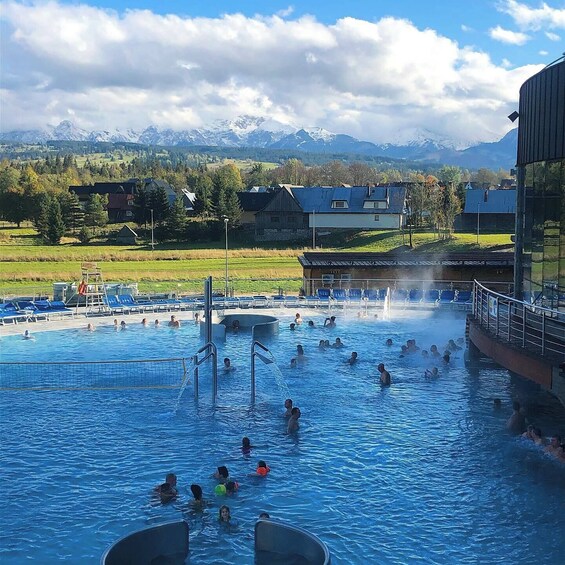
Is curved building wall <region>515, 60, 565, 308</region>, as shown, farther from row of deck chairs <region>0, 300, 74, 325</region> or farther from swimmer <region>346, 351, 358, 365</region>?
row of deck chairs <region>0, 300, 74, 325</region>

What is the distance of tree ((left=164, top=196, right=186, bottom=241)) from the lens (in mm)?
83550

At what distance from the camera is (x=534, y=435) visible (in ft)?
51.5

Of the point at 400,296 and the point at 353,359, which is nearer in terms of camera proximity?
the point at 353,359

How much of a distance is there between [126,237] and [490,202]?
44945 millimetres

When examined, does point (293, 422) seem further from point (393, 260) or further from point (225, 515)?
point (393, 260)

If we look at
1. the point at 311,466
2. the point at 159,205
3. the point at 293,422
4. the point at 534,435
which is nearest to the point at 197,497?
the point at 311,466

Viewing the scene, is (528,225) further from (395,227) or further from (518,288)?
(395,227)

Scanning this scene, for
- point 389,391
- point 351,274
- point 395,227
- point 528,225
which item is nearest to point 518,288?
point 528,225

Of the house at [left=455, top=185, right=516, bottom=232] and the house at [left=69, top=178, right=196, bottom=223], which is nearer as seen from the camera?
the house at [left=455, top=185, right=516, bottom=232]

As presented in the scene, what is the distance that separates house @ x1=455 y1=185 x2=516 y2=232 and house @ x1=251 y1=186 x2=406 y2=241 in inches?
318

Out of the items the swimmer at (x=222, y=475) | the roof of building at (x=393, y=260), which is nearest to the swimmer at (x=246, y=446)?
the swimmer at (x=222, y=475)

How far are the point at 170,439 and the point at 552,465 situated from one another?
28.1ft

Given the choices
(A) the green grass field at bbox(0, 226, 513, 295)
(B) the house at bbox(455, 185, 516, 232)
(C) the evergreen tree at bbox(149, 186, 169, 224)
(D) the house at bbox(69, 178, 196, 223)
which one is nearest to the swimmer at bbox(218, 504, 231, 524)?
(A) the green grass field at bbox(0, 226, 513, 295)

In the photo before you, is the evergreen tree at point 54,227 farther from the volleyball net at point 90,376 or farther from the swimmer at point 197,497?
the swimmer at point 197,497
